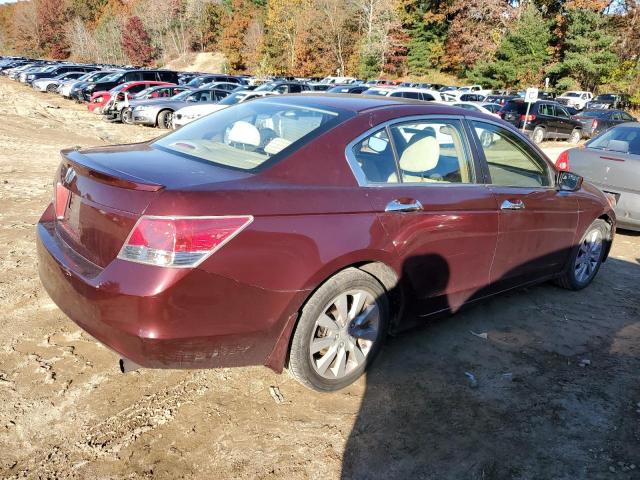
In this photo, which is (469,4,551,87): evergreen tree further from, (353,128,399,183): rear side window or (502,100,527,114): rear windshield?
(353,128,399,183): rear side window

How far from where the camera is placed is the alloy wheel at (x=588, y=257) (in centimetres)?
505

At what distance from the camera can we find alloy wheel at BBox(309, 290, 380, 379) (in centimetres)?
298

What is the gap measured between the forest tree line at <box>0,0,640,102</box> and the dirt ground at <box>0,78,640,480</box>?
46919mm

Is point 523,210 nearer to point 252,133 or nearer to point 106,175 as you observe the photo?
point 252,133

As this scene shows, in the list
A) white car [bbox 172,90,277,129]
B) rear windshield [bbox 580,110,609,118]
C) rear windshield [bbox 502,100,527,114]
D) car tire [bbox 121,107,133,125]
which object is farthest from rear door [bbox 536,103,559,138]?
car tire [bbox 121,107,133,125]

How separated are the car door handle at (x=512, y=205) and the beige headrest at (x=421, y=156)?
26.4 inches

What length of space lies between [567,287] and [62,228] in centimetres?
444

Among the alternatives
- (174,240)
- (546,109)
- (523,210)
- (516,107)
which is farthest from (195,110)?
(174,240)

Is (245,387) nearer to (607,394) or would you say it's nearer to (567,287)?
(607,394)

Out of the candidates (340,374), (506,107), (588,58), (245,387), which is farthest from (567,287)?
→ (588,58)

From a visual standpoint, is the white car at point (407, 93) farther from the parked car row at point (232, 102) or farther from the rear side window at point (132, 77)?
the rear side window at point (132, 77)

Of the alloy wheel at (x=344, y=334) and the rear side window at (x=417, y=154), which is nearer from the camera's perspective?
the alloy wheel at (x=344, y=334)

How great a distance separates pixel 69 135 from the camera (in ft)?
48.3

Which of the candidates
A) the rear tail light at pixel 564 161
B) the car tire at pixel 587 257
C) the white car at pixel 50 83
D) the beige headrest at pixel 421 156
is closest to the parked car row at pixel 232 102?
the white car at pixel 50 83
